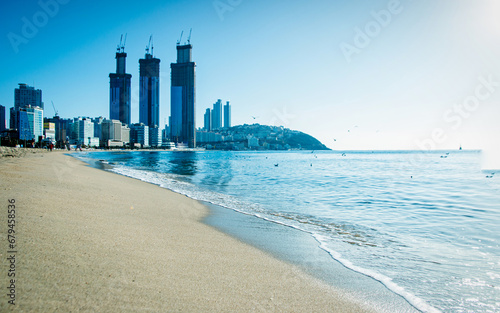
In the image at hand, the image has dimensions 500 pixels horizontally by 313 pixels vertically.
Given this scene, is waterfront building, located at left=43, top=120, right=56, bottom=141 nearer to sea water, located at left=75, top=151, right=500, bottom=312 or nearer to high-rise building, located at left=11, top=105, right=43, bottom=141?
high-rise building, located at left=11, top=105, right=43, bottom=141

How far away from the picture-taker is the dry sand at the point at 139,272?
2.75m

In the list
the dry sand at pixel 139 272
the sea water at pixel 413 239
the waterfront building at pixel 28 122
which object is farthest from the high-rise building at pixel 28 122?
the dry sand at pixel 139 272

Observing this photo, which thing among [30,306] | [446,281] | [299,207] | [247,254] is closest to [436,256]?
[446,281]

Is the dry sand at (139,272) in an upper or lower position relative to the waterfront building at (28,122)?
lower

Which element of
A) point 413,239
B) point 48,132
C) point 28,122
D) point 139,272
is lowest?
point 413,239

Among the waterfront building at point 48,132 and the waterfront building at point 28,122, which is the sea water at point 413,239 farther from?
the waterfront building at point 48,132

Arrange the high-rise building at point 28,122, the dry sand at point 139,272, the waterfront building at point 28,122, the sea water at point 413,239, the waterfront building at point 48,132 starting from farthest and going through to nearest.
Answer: the waterfront building at point 48,132 → the waterfront building at point 28,122 → the high-rise building at point 28,122 → the sea water at point 413,239 → the dry sand at point 139,272

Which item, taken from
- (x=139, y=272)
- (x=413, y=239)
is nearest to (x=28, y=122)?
(x=139, y=272)

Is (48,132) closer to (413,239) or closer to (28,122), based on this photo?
(28,122)

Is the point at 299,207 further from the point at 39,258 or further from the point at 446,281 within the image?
the point at 39,258

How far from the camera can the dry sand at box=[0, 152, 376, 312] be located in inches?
108

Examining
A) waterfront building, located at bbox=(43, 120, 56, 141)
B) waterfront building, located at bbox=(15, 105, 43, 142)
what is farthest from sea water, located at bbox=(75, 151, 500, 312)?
waterfront building, located at bbox=(43, 120, 56, 141)

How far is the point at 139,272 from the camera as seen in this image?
3385 millimetres

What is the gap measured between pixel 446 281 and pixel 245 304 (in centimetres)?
331
